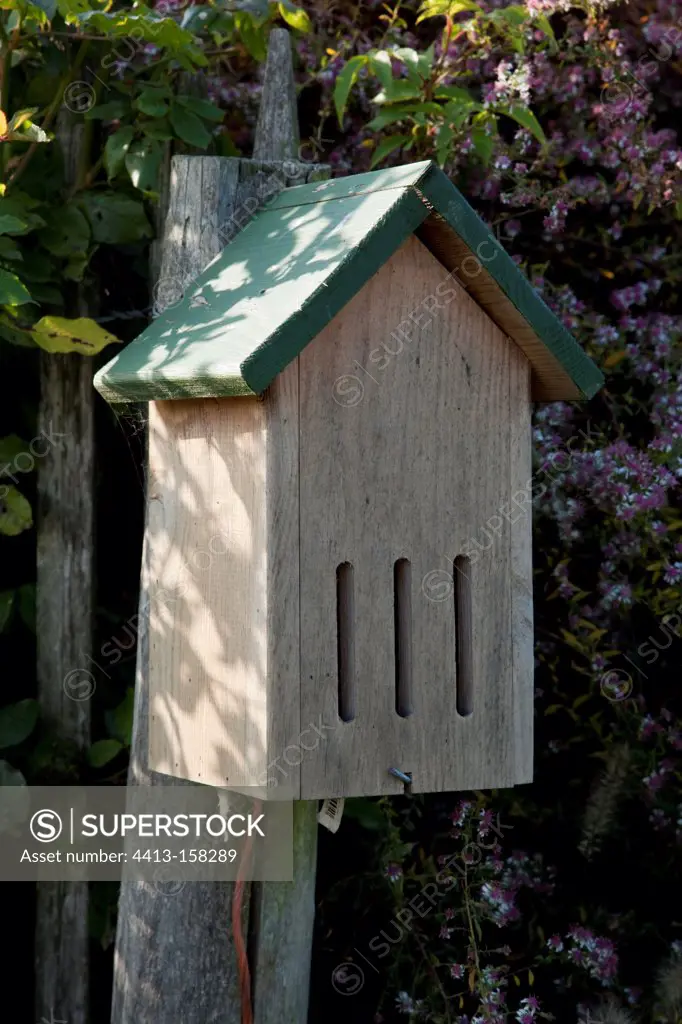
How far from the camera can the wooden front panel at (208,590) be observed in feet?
7.16

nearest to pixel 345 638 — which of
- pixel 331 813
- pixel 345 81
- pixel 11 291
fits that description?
pixel 331 813

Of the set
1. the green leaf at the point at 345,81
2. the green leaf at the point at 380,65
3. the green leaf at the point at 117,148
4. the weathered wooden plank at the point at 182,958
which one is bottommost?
the weathered wooden plank at the point at 182,958

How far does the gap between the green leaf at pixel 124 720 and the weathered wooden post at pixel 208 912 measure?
1.97 ft

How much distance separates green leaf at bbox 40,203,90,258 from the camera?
11.3 ft

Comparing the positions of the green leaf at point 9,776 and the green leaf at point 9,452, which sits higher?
the green leaf at point 9,452

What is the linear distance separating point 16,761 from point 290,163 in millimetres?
1798

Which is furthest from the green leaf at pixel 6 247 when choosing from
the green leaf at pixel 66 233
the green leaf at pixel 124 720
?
the green leaf at pixel 124 720

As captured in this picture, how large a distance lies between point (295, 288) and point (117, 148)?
1278 mm

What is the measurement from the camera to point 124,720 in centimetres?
345

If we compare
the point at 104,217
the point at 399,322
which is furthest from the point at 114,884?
the point at 399,322

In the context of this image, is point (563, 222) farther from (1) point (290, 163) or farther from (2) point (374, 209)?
(2) point (374, 209)

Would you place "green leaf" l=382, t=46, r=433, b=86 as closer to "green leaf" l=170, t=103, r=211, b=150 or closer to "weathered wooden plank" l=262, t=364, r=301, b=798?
"green leaf" l=170, t=103, r=211, b=150

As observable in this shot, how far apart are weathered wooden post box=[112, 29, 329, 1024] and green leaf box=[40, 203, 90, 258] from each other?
725 millimetres

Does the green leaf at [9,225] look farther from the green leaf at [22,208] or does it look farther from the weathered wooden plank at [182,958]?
the weathered wooden plank at [182,958]
